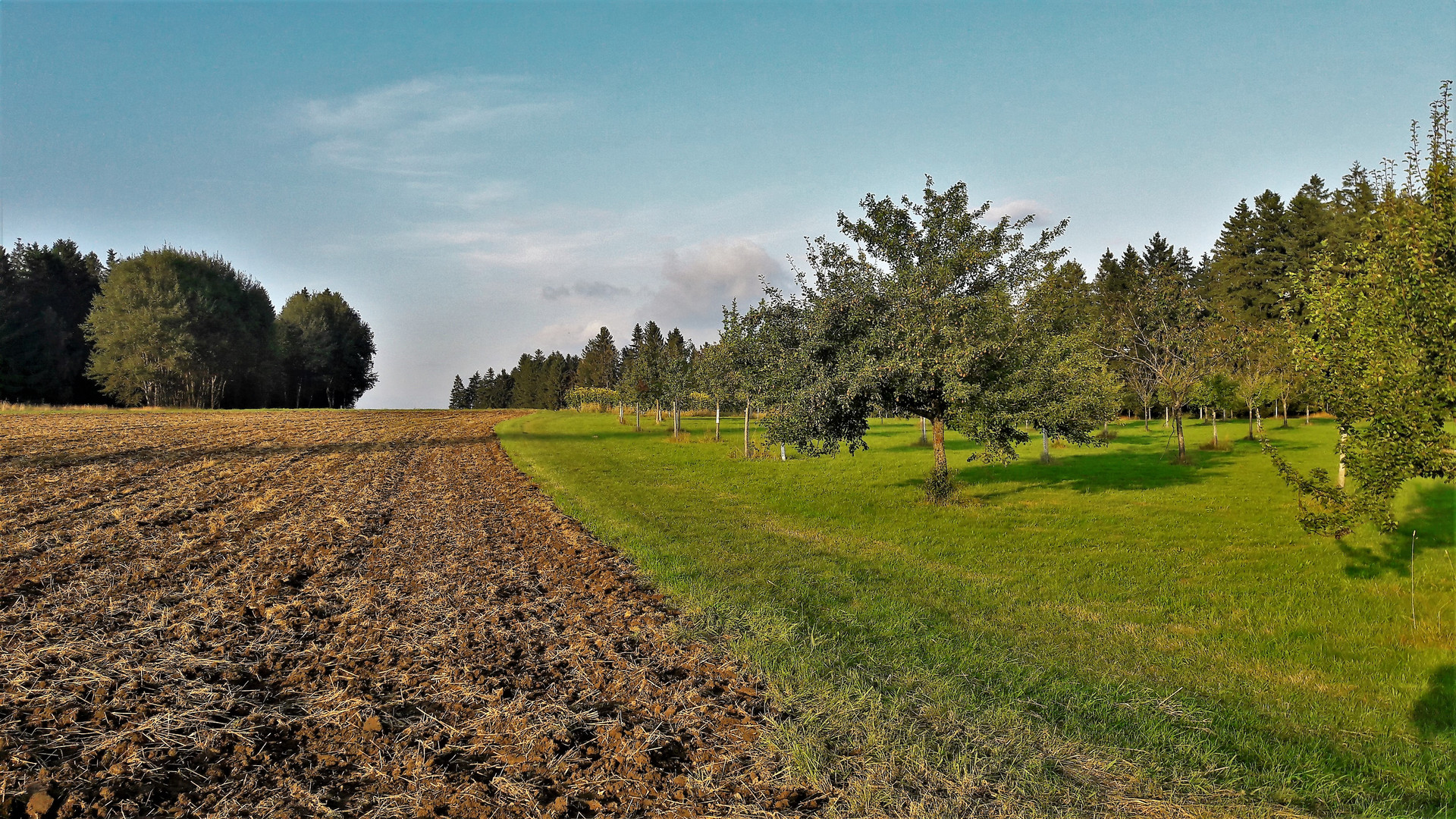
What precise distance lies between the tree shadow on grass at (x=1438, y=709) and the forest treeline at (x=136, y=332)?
7155 cm

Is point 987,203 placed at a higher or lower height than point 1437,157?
higher

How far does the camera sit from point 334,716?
4723 millimetres

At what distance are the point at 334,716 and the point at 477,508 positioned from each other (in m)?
9.29

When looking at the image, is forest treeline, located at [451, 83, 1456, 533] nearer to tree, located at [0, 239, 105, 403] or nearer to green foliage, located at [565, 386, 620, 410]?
green foliage, located at [565, 386, 620, 410]

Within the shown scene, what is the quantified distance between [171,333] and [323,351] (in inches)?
911

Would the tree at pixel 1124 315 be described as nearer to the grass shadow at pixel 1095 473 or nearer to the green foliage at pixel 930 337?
the grass shadow at pixel 1095 473

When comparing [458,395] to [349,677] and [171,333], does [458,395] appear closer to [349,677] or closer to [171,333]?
[171,333]

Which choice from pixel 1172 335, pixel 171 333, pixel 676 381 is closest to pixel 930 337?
pixel 1172 335

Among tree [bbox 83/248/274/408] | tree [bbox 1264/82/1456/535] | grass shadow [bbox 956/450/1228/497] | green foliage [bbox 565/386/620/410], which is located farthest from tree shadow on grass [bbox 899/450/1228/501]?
tree [bbox 83/248/274/408]

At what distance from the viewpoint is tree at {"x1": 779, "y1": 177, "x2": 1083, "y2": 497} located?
13.7 metres

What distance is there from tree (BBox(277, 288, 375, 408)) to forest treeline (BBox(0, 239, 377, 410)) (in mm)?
4732

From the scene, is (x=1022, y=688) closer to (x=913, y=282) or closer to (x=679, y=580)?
(x=679, y=580)

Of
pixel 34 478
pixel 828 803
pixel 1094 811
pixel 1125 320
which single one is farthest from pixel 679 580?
pixel 1125 320

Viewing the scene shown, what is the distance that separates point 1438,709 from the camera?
5473mm
